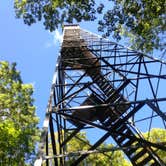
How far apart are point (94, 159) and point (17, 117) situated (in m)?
7.20

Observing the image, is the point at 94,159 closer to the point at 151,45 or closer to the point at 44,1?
the point at 151,45

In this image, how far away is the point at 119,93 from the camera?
10547 mm

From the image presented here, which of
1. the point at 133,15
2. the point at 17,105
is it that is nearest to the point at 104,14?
the point at 133,15

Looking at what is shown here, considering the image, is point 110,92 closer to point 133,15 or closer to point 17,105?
point 133,15

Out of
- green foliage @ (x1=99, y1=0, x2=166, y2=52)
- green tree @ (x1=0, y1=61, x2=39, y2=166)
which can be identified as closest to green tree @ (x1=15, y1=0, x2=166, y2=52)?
green foliage @ (x1=99, y1=0, x2=166, y2=52)

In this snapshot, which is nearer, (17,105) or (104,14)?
(104,14)

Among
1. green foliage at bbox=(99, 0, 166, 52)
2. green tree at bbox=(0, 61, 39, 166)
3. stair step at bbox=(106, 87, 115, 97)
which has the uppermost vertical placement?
green tree at bbox=(0, 61, 39, 166)

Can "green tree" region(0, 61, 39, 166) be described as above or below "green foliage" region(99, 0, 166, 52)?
above

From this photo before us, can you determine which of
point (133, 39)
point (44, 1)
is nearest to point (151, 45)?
point (133, 39)

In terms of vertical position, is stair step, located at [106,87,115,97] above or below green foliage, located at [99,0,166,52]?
below

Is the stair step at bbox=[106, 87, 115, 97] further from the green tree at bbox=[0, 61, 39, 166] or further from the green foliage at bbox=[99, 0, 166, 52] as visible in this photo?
the green tree at bbox=[0, 61, 39, 166]

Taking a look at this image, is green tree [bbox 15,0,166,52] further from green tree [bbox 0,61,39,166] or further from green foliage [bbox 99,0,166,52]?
green tree [bbox 0,61,39,166]

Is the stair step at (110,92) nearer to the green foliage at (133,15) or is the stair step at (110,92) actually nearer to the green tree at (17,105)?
the green foliage at (133,15)

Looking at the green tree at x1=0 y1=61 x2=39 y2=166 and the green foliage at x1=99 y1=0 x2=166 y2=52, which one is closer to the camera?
the green foliage at x1=99 y1=0 x2=166 y2=52
